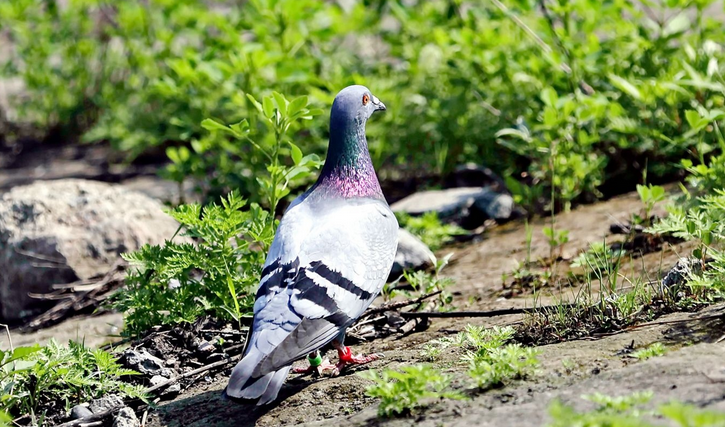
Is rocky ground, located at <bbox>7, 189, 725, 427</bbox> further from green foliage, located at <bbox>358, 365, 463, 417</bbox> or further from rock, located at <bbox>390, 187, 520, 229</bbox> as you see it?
rock, located at <bbox>390, 187, 520, 229</bbox>

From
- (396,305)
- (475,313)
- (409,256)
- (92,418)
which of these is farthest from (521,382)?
(409,256)

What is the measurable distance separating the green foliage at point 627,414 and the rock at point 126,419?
1.80 meters

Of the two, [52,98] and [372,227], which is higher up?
[52,98]

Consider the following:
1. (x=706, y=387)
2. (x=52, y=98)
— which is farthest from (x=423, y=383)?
(x=52, y=98)

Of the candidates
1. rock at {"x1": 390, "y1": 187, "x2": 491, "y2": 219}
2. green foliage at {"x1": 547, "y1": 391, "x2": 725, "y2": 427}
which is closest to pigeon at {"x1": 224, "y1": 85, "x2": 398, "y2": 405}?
green foliage at {"x1": 547, "y1": 391, "x2": 725, "y2": 427}

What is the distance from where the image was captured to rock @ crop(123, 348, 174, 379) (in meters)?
4.22

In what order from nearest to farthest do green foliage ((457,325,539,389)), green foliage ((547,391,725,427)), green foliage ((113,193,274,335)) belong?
green foliage ((547,391,725,427)), green foliage ((457,325,539,389)), green foliage ((113,193,274,335))

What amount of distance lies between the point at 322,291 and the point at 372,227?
53cm

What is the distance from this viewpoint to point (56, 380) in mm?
3922

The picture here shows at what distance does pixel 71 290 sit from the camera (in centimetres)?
561

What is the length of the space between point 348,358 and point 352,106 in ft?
4.37

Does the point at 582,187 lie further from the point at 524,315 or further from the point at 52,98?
the point at 52,98

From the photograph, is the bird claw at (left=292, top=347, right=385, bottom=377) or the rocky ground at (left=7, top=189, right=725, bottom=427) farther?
the bird claw at (left=292, top=347, right=385, bottom=377)

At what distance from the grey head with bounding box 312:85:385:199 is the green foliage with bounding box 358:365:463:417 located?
138 cm
